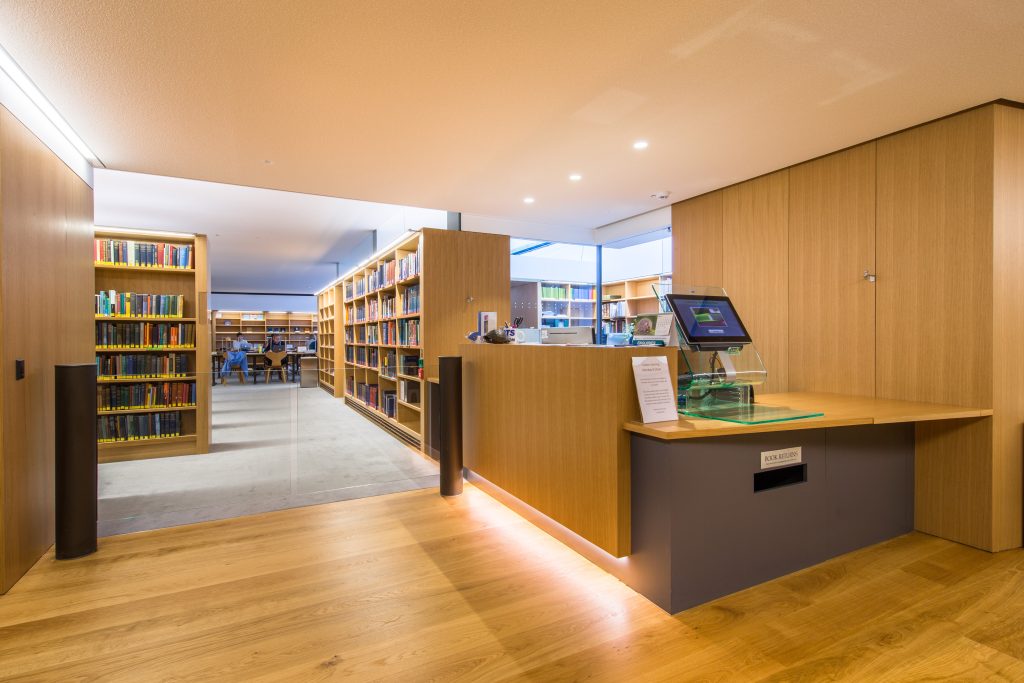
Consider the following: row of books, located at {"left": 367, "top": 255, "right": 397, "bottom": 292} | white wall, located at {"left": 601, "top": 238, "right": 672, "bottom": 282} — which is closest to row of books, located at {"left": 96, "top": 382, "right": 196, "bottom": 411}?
row of books, located at {"left": 367, "top": 255, "right": 397, "bottom": 292}

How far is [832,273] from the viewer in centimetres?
368

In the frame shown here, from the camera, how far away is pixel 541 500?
2953 millimetres

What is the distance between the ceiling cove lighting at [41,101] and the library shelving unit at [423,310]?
7.66 feet

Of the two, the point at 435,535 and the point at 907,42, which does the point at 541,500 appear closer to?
the point at 435,535

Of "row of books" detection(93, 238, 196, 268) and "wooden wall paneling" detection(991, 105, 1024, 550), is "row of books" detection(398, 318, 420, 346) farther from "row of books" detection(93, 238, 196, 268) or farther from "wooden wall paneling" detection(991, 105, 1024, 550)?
"wooden wall paneling" detection(991, 105, 1024, 550)

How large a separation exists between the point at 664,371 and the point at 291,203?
5.79 metres

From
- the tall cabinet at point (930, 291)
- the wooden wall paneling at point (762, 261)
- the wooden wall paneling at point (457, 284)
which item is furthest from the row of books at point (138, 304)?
the tall cabinet at point (930, 291)

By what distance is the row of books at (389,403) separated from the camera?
17.8 ft

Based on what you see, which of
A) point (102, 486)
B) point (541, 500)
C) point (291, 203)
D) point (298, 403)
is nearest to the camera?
point (541, 500)

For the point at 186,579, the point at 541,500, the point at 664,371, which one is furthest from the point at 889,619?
the point at 186,579

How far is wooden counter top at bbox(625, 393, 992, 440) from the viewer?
2131 mm

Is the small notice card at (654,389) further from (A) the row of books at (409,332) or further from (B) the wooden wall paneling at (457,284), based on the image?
(A) the row of books at (409,332)

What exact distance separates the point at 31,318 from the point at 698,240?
510 centimetres

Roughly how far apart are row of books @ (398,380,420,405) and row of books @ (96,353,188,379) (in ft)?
8.09
